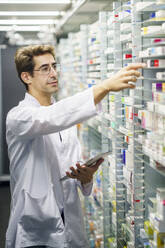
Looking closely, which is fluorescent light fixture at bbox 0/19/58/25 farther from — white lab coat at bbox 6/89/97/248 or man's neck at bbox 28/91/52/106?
white lab coat at bbox 6/89/97/248

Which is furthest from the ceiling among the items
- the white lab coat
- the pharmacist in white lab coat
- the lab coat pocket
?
the lab coat pocket

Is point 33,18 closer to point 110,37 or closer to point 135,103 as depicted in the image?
point 110,37

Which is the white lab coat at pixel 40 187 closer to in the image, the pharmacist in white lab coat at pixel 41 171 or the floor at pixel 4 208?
the pharmacist in white lab coat at pixel 41 171

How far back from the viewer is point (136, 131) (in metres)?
2.37

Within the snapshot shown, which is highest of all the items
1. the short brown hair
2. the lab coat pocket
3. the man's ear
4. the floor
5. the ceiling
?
the ceiling

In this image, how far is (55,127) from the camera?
1.85 metres

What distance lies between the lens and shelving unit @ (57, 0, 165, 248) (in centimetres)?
200

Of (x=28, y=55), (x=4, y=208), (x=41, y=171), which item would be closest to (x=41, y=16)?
(x=4, y=208)

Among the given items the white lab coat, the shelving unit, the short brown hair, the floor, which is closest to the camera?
the shelving unit

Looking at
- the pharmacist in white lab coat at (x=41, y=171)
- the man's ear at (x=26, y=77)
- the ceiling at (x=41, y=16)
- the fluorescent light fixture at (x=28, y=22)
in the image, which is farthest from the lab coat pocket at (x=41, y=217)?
the fluorescent light fixture at (x=28, y=22)

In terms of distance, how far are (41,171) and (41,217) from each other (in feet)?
0.84

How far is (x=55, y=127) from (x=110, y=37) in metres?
1.83

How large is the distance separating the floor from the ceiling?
8.18 feet

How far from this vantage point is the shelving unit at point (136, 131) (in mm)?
2004
